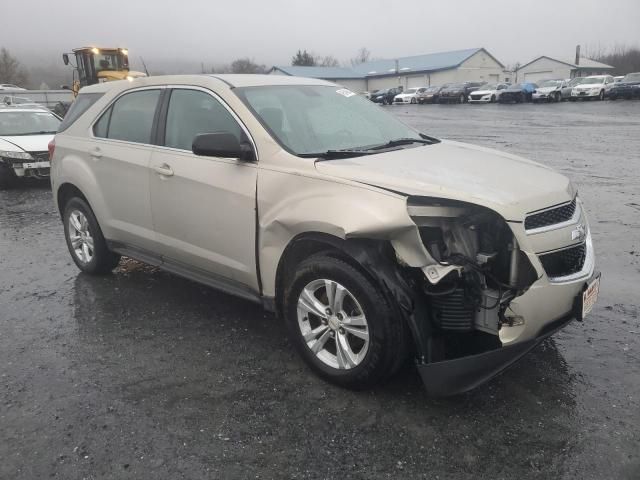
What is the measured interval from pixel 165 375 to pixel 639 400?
287cm

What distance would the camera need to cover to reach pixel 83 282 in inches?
214

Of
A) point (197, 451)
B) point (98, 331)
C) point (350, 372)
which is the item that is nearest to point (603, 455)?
point (350, 372)

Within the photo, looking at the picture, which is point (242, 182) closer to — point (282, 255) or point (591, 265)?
point (282, 255)

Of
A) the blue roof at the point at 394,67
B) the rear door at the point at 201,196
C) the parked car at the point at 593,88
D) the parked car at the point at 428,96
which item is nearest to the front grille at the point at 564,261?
the rear door at the point at 201,196

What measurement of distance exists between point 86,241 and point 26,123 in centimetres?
802

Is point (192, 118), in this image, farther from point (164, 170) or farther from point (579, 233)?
point (579, 233)

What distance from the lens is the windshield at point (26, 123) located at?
11586mm

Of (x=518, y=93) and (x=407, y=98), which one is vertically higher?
(x=518, y=93)

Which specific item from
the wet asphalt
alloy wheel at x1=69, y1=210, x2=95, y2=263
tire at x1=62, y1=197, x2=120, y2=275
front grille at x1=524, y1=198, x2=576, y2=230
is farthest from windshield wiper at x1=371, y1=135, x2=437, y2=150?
alloy wheel at x1=69, y1=210, x2=95, y2=263

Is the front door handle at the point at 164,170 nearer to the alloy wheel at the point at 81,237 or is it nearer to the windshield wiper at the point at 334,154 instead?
the windshield wiper at the point at 334,154

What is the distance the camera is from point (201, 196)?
3.95 metres

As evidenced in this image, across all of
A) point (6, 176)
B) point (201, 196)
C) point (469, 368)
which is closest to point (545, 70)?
point (6, 176)

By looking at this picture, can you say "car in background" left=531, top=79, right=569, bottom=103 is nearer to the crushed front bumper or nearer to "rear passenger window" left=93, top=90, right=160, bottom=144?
"rear passenger window" left=93, top=90, right=160, bottom=144

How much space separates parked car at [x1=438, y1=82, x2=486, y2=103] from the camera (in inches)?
1682
